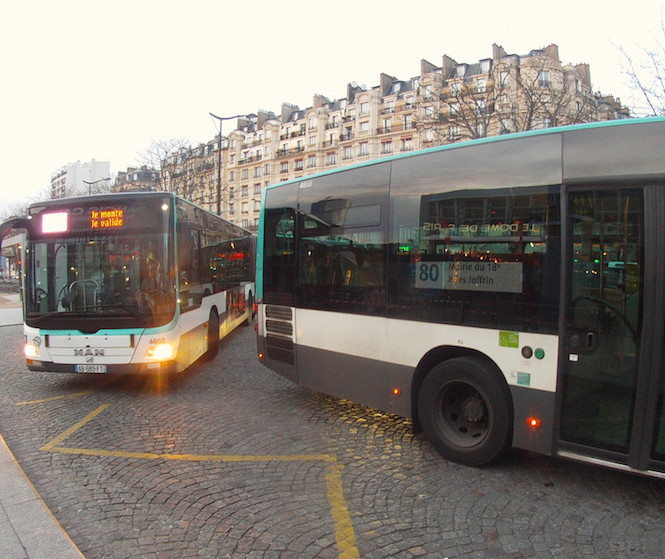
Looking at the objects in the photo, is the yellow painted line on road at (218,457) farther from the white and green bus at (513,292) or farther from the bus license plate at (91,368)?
the bus license plate at (91,368)

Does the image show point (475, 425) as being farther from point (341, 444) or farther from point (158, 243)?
point (158, 243)

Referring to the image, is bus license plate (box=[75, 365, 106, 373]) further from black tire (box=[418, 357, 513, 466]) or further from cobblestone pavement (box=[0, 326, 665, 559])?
black tire (box=[418, 357, 513, 466])

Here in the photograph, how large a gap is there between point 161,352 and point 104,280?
51.9 inches

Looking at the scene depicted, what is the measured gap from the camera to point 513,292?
373cm

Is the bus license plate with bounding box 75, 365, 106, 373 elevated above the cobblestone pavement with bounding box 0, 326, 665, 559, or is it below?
above

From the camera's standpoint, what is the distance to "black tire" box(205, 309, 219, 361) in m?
8.65

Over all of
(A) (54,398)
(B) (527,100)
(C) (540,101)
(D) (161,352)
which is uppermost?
(B) (527,100)

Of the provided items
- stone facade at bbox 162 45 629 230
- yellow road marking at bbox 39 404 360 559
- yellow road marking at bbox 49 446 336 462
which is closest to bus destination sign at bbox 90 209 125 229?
yellow road marking at bbox 39 404 360 559

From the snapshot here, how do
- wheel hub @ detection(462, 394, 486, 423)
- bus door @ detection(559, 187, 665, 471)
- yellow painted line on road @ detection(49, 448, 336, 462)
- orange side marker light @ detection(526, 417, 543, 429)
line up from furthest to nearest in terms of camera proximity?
yellow painted line on road @ detection(49, 448, 336, 462)
wheel hub @ detection(462, 394, 486, 423)
orange side marker light @ detection(526, 417, 543, 429)
bus door @ detection(559, 187, 665, 471)

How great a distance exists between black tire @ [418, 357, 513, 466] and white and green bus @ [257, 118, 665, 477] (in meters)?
0.01

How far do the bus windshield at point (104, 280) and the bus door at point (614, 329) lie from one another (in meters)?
5.12

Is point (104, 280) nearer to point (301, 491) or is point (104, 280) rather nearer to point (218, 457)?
point (218, 457)

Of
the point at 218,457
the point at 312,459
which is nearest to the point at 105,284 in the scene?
the point at 218,457

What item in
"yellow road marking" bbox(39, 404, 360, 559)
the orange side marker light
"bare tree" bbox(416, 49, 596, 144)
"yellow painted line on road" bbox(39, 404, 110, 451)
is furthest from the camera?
"bare tree" bbox(416, 49, 596, 144)
